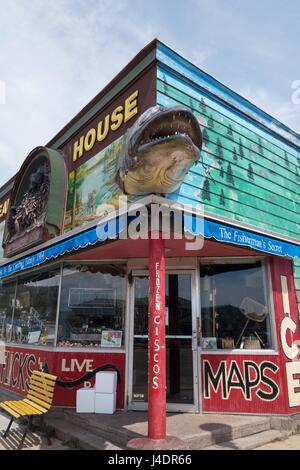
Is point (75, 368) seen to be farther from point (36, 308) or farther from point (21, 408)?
point (36, 308)

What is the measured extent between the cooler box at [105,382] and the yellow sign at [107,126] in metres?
4.71

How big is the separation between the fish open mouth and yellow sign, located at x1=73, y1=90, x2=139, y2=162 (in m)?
1.87

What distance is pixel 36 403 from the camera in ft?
18.7

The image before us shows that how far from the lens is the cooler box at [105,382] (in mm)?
6020

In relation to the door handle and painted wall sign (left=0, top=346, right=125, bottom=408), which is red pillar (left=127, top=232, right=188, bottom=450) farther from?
painted wall sign (left=0, top=346, right=125, bottom=408)

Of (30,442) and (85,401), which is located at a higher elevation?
(85,401)

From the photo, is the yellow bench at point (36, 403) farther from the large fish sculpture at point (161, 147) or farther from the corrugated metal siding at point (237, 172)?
the corrugated metal siding at point (237, 172)

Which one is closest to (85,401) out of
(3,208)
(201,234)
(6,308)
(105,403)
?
(105,403)

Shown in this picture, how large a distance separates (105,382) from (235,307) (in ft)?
8.77

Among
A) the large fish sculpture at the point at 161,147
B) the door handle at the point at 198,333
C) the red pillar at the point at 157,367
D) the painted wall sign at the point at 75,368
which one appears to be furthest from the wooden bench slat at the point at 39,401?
the large fish sculpture at the point at 161,147

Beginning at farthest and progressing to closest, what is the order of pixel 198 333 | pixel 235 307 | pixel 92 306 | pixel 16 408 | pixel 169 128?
pixel 92 306, pixel 235 307, pixel 198 333, pixel 16 408, pixel 169 128

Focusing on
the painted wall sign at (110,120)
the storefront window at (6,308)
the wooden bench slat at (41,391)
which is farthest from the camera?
the storefront window at (6,308)
